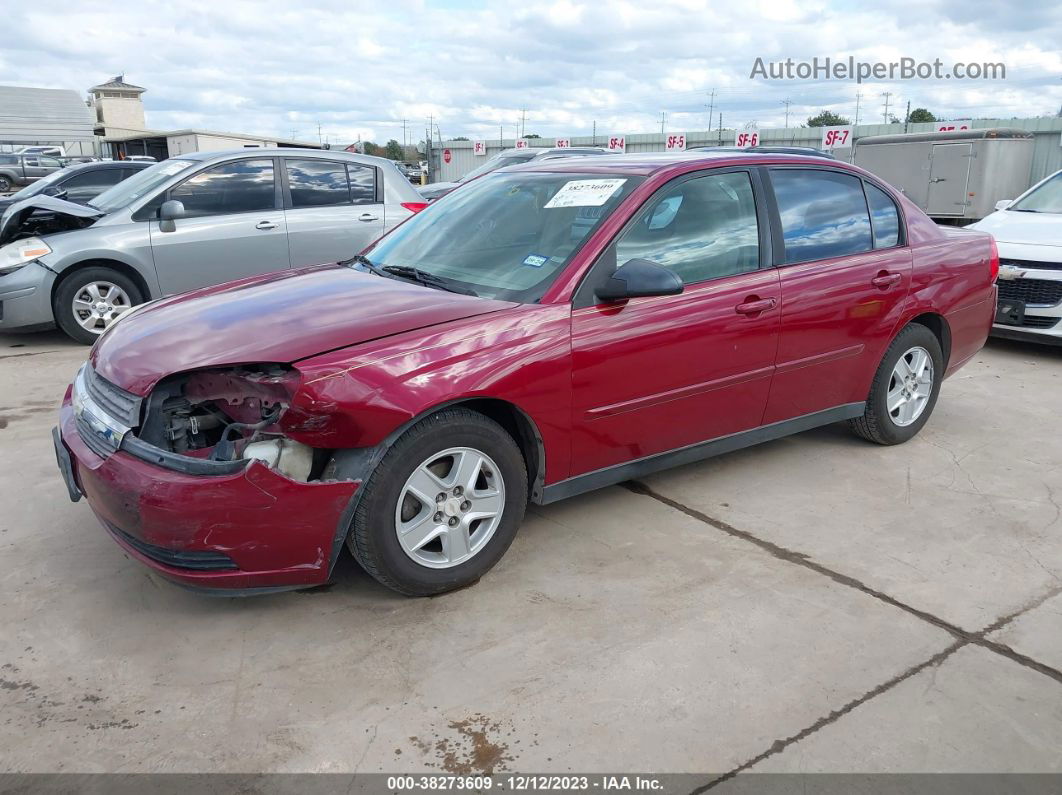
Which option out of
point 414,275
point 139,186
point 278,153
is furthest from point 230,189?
point 414,275

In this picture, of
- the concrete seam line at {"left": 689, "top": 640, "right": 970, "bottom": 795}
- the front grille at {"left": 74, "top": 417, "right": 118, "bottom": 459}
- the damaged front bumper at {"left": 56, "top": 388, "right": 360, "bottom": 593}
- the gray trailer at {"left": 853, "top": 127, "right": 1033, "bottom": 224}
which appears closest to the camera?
the concrete seam line at {"left": 689, "top": 640, "right": 970, "bottom": 795}

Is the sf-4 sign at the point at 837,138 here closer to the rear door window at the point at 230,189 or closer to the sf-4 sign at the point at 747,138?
the sf-4 sign at the point at 747,138

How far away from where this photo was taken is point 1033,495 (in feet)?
14.6

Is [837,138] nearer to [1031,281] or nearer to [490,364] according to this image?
[1031,281]

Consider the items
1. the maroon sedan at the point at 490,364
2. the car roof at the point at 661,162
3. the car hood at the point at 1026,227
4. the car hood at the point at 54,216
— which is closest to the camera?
the maroon sedan at the point at 490,364

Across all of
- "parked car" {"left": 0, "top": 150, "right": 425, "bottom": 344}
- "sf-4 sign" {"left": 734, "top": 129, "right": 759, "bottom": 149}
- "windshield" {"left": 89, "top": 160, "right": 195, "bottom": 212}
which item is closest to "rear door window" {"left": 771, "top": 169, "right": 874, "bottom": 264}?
"parked car" {"left": 0, "top": 150, "right": 425, "bottom": 344}

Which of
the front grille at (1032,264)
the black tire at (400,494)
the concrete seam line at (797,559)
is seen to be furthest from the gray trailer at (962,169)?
the black tire at (400,494)

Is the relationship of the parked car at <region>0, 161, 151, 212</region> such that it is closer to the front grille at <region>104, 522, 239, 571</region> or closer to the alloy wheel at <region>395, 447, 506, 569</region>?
the front grille at <region>104, 522, 239, 571</region>

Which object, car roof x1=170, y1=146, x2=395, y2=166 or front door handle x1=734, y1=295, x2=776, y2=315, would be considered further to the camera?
car roof x1=170, y1=146, x2=395, y2=166

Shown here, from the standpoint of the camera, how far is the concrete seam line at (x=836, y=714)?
95.5 inches

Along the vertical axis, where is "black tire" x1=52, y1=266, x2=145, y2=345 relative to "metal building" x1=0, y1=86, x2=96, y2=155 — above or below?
below

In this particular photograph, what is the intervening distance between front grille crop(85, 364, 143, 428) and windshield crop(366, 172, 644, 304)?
1394 mm

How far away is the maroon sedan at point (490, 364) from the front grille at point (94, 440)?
0.02m

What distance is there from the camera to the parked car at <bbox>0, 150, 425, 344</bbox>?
7.20 meters
